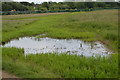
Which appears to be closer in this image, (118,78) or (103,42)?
(118,78)

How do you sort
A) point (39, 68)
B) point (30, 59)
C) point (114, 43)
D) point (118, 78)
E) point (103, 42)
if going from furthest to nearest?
1. point (103, 42)
2. point (114, 43)
3. point (30, 59)
4. point (39, 68)
5. point (118, 78)

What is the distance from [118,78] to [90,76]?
1.06 m

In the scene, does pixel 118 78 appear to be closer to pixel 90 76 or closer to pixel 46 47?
pixel 90 76

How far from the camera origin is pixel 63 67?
8.09 m

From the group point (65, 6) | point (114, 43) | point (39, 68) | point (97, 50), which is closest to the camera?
point (39, 68)

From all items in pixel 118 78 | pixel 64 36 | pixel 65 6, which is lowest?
pixel 118 78

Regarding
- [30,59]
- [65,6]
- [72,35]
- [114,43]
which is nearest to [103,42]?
[114,43]

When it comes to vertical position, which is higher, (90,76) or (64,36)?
(64,36)

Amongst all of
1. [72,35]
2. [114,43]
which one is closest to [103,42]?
[114,43]

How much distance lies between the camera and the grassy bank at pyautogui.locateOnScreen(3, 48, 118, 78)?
7.32 metres

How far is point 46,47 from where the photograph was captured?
1381 centimetres

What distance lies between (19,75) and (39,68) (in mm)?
1024

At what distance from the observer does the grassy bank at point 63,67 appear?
7.32 m

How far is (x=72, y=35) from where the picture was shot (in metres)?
17.6
